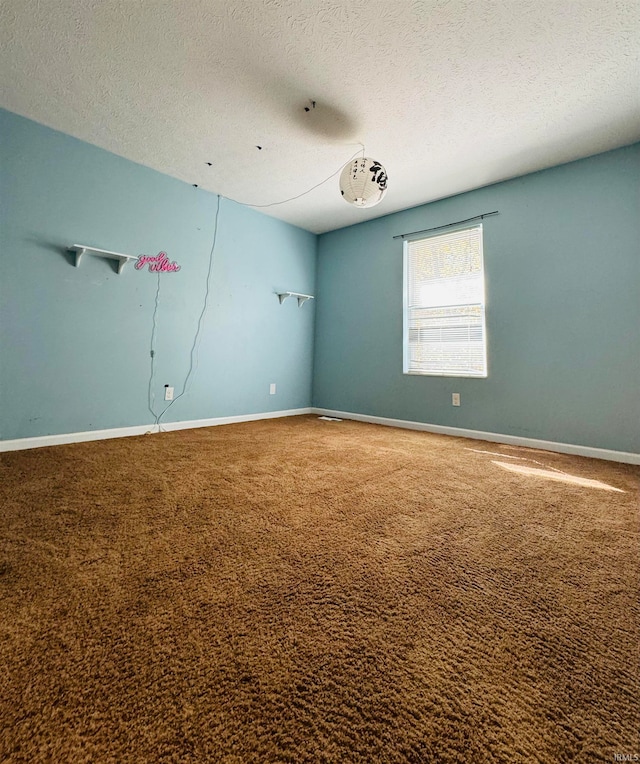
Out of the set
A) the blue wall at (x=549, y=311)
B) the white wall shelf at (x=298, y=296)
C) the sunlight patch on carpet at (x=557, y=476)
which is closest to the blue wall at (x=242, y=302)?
the blue wall at (x=549, y=311)

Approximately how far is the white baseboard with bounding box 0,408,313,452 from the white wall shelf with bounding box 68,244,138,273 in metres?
1.30

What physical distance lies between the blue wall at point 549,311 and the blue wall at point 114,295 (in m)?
1.54

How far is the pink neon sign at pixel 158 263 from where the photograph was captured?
2806mm

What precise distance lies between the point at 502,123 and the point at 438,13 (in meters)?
0.96

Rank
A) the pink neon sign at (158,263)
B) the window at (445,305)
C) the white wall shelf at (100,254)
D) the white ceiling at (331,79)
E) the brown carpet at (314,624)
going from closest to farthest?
the brown carpet at (314,624) → the white ceiling at (331,79) → the white wall shelf at (100,254) → the pink neon sign at (158,263) → the window at (445,305)

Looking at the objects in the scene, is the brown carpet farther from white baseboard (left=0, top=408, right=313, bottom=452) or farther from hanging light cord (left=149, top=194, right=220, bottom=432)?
hanging light cord (left=149, top=194, right=220, bottom=432)

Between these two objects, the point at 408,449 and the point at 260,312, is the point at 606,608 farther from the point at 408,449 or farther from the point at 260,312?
the point at 260,312

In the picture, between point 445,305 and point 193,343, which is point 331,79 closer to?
point 445,305

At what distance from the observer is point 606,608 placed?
33.4 inches

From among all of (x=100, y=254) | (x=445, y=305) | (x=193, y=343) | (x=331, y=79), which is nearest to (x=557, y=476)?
(x=445, y=305)

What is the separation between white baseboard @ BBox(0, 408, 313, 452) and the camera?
2.26 metres

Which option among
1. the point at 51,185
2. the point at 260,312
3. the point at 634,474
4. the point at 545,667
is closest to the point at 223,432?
the point at 260,312

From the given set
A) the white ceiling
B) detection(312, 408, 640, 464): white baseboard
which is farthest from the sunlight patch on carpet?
the white ceiling

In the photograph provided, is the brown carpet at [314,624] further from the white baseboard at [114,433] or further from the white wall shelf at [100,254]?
the white wall shelf at [100,254]
